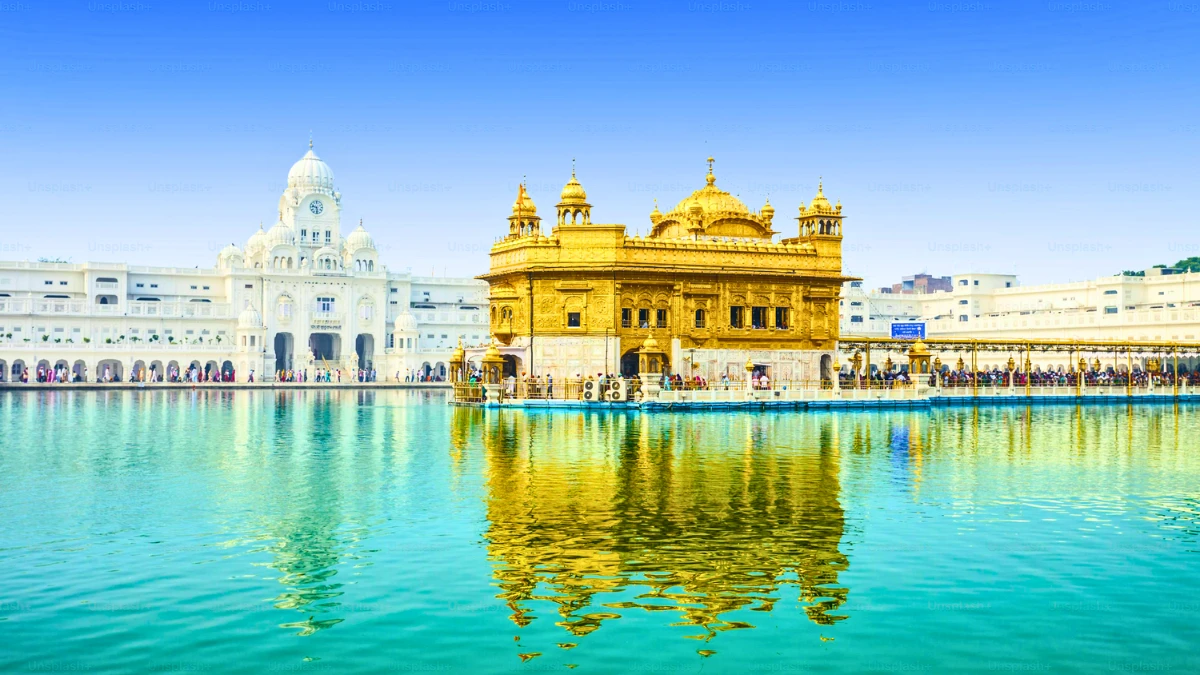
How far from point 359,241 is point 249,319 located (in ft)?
51.7

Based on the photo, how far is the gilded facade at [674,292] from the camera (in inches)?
2008

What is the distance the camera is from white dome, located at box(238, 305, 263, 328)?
294ft

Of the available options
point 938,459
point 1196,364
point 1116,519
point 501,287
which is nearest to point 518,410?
point 501,287

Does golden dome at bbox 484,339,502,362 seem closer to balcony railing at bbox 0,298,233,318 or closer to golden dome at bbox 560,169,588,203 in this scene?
golden dome at bbox 560,169,588,203

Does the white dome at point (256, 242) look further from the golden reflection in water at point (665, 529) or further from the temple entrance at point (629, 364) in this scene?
the golden reflection in water at point (665, 529)

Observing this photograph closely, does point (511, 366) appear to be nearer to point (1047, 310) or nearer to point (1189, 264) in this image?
point (1047, 310)

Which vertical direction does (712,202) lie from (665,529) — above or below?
above

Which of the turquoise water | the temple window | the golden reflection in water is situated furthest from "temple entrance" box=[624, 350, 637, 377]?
the turquoise water

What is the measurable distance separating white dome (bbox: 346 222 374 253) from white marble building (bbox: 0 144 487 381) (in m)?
0.11

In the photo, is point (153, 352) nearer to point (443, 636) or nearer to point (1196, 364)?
point (1196, 364)

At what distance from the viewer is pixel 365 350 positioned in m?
102

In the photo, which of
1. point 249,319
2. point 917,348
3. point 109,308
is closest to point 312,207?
point 249,319

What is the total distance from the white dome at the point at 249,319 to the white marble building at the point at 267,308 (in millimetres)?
101

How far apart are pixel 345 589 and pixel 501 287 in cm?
4097
